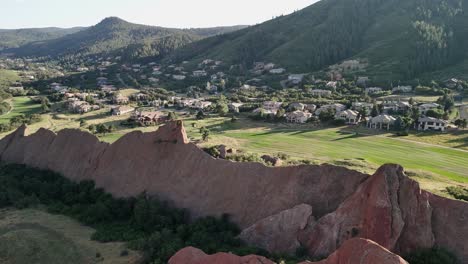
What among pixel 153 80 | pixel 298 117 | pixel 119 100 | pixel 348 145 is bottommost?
pixel 348 145

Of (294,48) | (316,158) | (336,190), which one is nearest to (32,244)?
(336,190)

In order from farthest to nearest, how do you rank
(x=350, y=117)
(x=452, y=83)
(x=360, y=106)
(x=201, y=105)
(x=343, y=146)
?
1. (x=452, y=83)
2. (x=201, y=105)
3. (x=360, y=106)
4. (x=350, y=117)
5. (x=343, y=146)

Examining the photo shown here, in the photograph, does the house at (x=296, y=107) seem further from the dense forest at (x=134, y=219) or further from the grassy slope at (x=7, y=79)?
the grassy slope at (x=7, y=79)

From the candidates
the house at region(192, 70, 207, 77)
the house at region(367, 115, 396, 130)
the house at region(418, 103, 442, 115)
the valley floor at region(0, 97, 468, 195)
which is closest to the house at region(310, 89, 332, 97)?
the house at region(418, 103, 442, 115)

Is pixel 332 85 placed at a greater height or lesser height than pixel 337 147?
greater

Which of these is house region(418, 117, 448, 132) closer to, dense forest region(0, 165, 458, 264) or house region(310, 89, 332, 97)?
house region(310, 89, 332, 97)

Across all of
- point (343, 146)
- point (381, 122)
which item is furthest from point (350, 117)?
point (343, 146)

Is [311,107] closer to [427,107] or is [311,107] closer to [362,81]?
[427,107]

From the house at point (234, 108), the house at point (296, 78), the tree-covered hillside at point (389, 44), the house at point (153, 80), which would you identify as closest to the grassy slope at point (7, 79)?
the house at point (153, 80)
